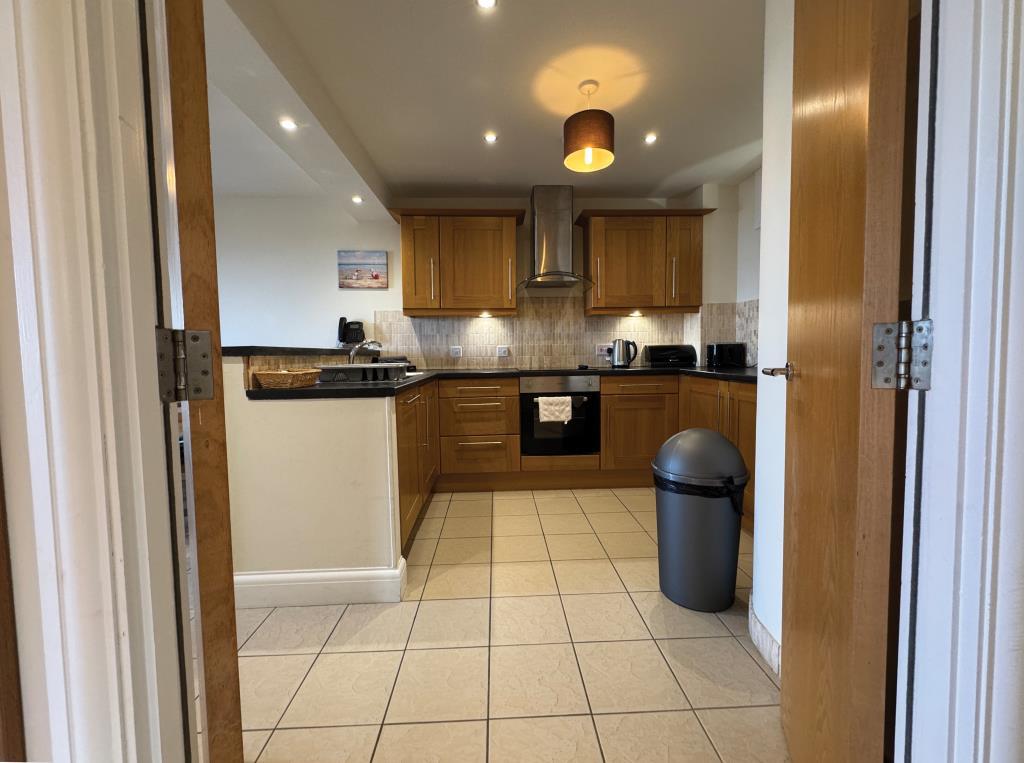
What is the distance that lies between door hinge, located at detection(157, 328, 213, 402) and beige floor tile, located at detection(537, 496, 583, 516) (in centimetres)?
243

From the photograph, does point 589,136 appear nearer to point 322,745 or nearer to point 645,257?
point 645,257

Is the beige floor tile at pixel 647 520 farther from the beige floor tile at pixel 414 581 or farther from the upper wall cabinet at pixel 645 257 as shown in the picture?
the upper wall cabinet at pixel 645 257

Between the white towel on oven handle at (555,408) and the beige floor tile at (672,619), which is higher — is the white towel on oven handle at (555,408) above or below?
above

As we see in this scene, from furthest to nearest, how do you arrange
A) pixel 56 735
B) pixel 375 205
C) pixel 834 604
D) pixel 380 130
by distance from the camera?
pixel 375 205 < pixel 380 130 < pixel 834 604 < pixel 56 735

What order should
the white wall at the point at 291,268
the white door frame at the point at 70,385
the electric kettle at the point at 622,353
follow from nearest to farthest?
the white door frame at the point at 70,385, the electric kettle at the point at 622,353, the white wall at the point at 291,268

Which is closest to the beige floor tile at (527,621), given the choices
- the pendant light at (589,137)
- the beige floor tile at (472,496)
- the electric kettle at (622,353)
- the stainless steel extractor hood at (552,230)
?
the beige floor tile at (472,496)

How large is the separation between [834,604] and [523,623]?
1.11 meters

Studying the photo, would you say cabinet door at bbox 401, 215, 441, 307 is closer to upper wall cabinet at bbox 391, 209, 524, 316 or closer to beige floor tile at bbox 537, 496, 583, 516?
upper wall cabinet at bbox 391, 209, 524, 316

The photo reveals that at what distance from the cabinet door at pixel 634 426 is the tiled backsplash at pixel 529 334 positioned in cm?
78

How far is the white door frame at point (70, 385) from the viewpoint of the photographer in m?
0.43

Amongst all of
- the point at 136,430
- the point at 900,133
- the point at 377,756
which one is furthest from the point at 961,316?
the point at 377,756

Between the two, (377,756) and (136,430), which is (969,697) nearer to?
(136,430)

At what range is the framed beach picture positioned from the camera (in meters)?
3.83

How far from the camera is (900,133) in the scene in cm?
58
